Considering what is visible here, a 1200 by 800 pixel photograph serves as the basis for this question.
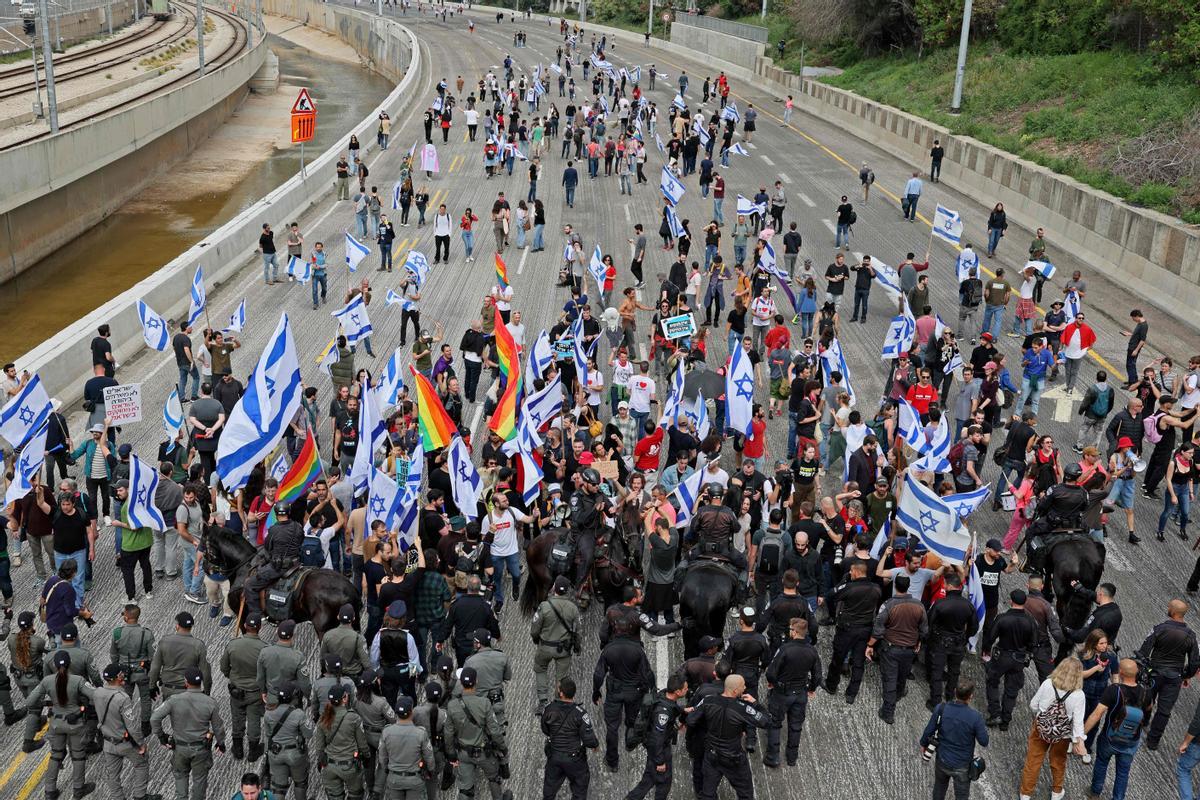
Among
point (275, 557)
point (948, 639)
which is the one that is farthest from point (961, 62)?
point (275, 557)

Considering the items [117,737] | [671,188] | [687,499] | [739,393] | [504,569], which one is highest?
[671,188]

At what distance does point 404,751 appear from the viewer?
30.7ft

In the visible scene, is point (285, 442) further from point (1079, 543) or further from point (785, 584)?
point (1079, 543)

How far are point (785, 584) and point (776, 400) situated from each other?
8752mm

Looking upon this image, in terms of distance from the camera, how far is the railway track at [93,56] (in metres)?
45.5

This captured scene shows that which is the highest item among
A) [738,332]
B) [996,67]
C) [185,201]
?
[996,67]

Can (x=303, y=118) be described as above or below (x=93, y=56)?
above

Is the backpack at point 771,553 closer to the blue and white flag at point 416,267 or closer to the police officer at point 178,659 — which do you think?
the police officer at point 178,659

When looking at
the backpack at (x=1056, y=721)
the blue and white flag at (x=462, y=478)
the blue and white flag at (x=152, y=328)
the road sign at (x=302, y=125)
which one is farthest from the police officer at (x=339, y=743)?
the road sign at (x=302, y=125)

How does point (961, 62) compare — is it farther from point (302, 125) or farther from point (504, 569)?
point (504, 569)

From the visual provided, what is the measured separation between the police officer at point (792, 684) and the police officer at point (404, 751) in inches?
119

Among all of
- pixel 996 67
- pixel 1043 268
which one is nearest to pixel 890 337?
pixel 1043 268

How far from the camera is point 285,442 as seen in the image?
16.7 metres

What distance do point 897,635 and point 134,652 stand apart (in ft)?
23.4
